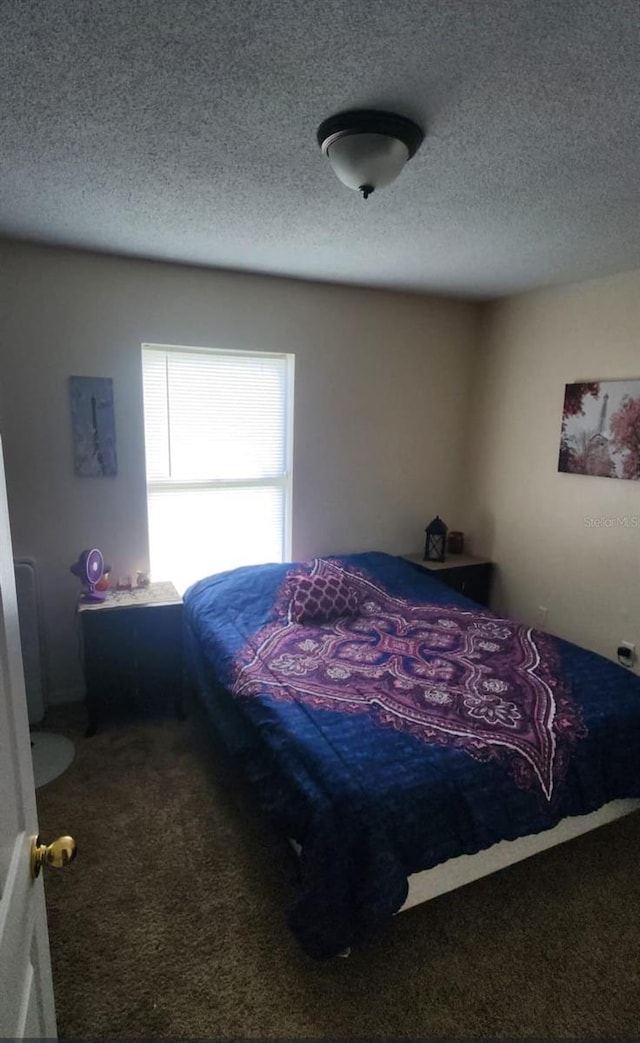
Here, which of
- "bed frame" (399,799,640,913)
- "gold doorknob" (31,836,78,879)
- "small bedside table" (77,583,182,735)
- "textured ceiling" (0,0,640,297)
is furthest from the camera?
"small bedside table" (77,583,182,735)

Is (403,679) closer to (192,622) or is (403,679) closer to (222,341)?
(192,622)

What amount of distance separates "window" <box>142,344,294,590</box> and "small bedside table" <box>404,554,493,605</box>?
98 centimetres

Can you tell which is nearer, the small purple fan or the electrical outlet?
the small purple fan

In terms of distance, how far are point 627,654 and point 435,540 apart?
4.37 feet

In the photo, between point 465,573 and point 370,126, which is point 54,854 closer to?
point 370,126

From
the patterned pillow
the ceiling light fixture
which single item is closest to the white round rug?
the patterned pillow

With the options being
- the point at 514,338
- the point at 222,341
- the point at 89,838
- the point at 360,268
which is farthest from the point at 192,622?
the point at 514,338

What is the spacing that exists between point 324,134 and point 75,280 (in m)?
1.74

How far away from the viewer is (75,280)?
2660 mm

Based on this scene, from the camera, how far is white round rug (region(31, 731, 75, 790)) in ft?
7.72

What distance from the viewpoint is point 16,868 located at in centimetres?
81

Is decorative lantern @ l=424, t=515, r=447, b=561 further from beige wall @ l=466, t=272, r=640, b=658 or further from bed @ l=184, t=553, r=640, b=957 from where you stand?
bed @ l=184, t=553, r=640, b=957

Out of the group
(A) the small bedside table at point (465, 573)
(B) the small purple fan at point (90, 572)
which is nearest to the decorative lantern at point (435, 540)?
(A) the small bedside table at point (465, 573)

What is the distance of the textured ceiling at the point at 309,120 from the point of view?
1.06 metres
